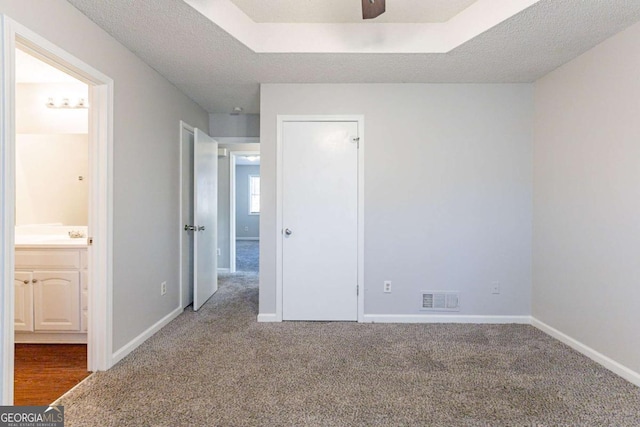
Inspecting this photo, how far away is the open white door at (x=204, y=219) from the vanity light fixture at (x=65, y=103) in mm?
1011

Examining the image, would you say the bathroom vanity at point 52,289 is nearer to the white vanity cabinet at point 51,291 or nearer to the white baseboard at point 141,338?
the white vanity cabinet at point 51,291

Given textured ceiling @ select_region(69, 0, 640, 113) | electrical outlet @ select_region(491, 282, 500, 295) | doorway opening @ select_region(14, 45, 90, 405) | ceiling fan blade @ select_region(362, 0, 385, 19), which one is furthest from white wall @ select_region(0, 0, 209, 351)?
electrical outlet @ select_region(491, 282, 500, 295)

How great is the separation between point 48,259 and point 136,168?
1.00 metres

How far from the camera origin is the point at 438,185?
3141mm

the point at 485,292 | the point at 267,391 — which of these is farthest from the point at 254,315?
the point at 485,292

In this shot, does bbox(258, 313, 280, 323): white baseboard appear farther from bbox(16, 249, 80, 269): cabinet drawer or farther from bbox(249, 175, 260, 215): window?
bbox(249, 175, 260, 215): window

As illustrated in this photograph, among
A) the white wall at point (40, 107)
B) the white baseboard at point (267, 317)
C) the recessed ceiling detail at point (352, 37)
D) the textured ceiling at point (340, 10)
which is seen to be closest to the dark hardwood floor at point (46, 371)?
the white baseboard at point (267, 317)

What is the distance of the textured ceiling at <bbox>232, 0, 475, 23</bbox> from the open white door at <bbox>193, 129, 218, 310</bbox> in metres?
1.55

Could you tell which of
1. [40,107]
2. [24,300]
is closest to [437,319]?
[24,300]

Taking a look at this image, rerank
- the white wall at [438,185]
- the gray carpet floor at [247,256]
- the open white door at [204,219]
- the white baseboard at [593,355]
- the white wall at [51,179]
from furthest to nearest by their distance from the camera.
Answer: the gray carpet floor at [247,256]
the open white door at [204,219]
the white wall at [438,185]
the white wall at [51,179]
the white baseboard at [593,355]

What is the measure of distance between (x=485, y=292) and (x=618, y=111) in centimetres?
179

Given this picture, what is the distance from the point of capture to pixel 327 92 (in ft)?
10.3

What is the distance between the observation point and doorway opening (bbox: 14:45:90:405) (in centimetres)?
242

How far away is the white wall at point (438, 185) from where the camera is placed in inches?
123
